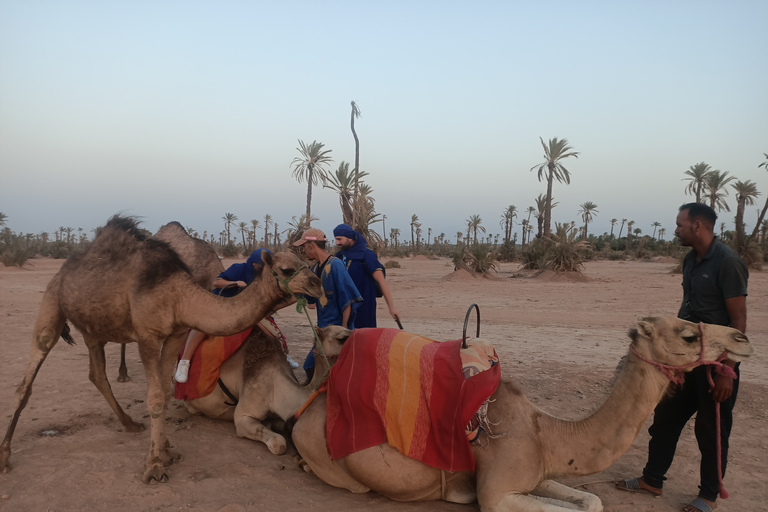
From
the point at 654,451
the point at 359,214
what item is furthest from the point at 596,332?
the point at 359,214

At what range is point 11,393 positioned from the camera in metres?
5.77

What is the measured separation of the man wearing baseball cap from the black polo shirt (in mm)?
2903

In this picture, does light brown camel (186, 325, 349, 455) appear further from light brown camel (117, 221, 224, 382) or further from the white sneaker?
light brown camel (117, 221, 224, 382)

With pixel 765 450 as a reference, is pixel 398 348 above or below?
above

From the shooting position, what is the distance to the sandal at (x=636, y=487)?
12.6ft

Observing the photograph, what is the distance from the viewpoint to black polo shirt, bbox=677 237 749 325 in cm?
355

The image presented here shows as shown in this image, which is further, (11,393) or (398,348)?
(11,393)

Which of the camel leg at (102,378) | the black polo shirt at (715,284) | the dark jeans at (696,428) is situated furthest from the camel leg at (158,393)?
→ the black polo shirt at (715,284)

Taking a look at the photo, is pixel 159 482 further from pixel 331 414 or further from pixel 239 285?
pixel 239 285

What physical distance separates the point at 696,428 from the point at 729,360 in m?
0.70

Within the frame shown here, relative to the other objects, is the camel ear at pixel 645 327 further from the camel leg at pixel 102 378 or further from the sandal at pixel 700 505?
the camel leg at pixel 102 378

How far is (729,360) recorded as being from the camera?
332cm

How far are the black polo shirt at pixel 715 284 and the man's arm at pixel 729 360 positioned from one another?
47 mm

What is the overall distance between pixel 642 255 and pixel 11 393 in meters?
50.9
